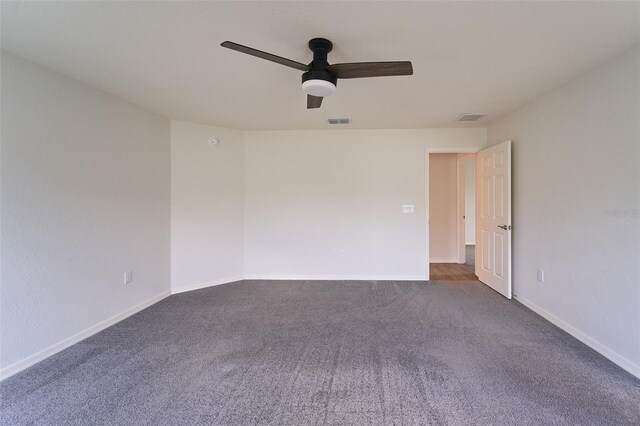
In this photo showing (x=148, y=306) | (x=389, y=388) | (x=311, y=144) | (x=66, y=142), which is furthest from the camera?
(x=311, y=144)

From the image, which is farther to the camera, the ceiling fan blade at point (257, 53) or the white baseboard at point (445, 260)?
the white baseboard at point (445, 260)

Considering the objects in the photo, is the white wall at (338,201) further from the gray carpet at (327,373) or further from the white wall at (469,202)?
the white wall at (469,202)

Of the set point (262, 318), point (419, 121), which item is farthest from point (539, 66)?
point (262, 318)

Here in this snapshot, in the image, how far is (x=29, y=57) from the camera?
2.15 m

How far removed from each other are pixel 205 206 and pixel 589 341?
14.9 ft

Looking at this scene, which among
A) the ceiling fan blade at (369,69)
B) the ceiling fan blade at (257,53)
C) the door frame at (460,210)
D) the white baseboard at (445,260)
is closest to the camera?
the ceiling fan blade at (257,53)

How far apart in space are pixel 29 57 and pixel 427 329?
4130 mm

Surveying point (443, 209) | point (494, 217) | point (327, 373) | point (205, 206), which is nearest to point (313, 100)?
point (327, 373)

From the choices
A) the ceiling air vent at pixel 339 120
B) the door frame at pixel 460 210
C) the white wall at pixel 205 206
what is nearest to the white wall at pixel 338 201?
the white wall at pixel 205 206

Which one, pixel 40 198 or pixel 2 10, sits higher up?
pixel 2 10

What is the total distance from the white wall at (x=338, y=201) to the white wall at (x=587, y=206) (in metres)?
1.35

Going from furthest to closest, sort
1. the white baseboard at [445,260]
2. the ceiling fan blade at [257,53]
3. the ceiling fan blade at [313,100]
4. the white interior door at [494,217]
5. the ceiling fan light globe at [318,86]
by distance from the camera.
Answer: the white baseboard at [445,260] < the white interior door at [494,217] < the ceiling fan blade at [313,100] < the ceiling fan light globe at [318,86] < the ceiling fan blade at [257,53]

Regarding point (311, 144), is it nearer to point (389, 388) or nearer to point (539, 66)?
point (539, 66)

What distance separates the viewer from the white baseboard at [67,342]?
205 cm
